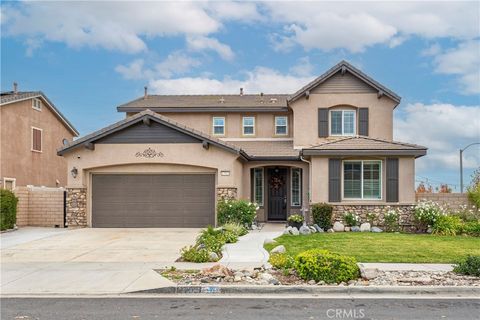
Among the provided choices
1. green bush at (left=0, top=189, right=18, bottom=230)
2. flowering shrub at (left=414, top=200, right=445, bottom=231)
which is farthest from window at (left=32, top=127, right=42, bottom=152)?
flowering shrub at (left=414, top=200, right=445, bottom=231)

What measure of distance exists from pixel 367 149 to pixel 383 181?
1.61 metres

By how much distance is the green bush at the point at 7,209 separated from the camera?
21.0 m

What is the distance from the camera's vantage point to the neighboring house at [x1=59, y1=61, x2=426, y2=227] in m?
21.1

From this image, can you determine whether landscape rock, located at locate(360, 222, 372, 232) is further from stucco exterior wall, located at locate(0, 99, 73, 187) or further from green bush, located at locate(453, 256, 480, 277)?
stucco exterior wall, located at locate(0, 99, 73, 187)

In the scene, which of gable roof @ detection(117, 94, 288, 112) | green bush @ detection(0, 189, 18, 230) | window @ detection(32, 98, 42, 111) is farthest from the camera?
window @ detection(32, 98, 42, 111)

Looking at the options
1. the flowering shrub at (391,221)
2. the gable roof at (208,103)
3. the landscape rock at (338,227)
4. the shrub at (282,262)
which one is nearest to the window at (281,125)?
the gable roof at (208,103)

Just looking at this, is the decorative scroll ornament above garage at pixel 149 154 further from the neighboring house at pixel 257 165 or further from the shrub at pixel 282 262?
the shrub at pixel 282 262

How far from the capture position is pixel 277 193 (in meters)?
25.4

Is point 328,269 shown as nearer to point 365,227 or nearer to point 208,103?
point 365,227

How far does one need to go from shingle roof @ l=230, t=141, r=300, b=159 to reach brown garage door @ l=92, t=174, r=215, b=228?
307 cm

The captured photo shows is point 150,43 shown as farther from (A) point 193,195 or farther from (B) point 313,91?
(B) point 313,91

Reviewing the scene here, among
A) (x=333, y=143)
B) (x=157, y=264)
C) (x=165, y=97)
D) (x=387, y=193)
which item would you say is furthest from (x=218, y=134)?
(x=157, y=264)

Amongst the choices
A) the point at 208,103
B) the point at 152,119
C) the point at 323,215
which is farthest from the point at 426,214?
the point at 208,103

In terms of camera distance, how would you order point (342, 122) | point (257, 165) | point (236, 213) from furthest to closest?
point (342, 122)
point (257, 165)
point (236, 213)
